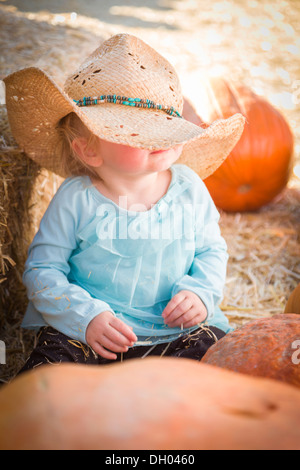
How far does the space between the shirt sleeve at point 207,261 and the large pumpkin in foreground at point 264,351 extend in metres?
0.52

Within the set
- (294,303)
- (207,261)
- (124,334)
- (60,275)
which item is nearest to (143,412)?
(124,334)

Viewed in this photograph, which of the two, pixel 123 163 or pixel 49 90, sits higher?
pixel 49 90

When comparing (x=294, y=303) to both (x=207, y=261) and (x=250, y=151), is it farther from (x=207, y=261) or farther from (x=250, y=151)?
(x=250, y=151)

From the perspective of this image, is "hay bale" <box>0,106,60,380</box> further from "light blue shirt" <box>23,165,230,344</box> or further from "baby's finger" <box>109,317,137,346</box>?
"baby's finger" <box>109,317,137,346</box>

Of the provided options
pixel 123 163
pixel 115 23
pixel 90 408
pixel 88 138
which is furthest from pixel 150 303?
pixel 115 23

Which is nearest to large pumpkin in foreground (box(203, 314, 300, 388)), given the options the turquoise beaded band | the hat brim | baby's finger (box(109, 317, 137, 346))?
baby's finger (box(109, 317, 137, 346))

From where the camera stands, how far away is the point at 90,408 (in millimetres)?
702

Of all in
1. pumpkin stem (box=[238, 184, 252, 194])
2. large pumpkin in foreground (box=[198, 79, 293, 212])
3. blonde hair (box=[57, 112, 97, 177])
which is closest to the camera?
blonde hair (box=[57, 112, 97, 177])

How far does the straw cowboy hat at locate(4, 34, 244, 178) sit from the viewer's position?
1637mm

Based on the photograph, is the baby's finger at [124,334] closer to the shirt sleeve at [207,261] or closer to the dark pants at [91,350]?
the dark pants at [91,350]

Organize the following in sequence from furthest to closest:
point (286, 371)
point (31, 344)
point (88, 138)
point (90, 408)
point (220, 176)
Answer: point (220, 176), point (31, 344), point (88, 138), point (286, 371), point (90, 408)

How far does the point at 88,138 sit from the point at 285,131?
2059 millimetres

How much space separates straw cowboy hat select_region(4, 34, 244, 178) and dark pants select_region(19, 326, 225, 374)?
2.46 feet

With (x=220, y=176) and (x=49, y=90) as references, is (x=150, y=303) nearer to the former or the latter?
(x=49, y=90)
